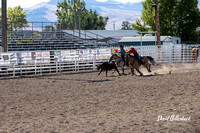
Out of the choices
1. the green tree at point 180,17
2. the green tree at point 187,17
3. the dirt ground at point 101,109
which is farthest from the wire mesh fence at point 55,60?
the green tree at point 187,17

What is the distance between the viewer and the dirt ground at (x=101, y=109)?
245 inches

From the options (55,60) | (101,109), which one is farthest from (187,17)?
(101,109)

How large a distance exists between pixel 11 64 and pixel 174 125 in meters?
14.9

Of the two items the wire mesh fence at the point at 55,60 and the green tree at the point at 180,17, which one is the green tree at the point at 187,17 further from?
the wire mesh fence at the point at 55,60

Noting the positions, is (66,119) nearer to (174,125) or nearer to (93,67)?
(174,125)

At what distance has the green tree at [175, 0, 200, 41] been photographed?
44.0 m

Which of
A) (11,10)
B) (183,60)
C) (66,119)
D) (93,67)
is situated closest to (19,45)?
(93,67)

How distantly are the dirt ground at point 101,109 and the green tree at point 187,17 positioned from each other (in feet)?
112

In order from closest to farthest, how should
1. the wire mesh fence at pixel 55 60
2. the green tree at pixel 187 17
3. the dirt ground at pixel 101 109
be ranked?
the dirt ground at pixel 101 109 < the wire mesh fence at pixel 55 60 < the green tree at pixel 187 17

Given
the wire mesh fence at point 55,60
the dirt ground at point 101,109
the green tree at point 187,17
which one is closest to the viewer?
the dirt ground at point 101,109

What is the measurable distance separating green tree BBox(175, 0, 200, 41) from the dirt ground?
34.0 m

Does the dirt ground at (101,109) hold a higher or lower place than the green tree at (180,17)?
lower

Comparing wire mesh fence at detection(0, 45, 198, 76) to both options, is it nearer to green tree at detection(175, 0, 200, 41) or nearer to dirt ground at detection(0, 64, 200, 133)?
dirt ground at detection(0, 64, 200, 133)

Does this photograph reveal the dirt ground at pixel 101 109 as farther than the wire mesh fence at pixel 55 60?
No
